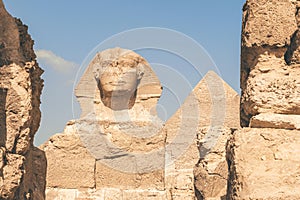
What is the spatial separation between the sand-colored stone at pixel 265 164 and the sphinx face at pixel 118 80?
8068mm

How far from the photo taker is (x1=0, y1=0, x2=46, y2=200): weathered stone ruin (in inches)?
228

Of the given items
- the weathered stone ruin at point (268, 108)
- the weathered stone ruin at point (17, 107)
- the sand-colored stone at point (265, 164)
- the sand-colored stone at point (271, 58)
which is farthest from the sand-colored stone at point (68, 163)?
the sand-colored stone at point (265, 164)

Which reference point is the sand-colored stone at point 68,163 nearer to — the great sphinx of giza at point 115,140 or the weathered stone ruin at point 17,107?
the great sphinx of giza at point 115,140

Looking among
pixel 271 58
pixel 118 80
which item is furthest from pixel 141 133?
pixel 271 58

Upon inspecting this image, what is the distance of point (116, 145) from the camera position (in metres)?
11.1

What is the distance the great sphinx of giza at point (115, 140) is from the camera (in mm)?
10586

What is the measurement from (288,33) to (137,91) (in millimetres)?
8318

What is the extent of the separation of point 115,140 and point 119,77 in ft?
4.50

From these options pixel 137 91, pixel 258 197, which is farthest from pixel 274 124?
pixel 137 91

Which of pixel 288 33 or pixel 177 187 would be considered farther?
pixel 177 187

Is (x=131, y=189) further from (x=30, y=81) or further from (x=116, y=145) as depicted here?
(x=30, y=81)

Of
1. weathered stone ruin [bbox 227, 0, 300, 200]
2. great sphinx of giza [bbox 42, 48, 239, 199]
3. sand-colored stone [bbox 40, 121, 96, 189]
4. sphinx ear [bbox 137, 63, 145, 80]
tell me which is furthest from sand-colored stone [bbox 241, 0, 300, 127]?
sphinx ear [bbox 137, 63, 145, 80]

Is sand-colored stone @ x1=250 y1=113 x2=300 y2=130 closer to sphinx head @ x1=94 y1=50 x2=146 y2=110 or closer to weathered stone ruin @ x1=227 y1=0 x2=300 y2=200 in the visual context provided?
weathered stone ruin @ x1=227 y1=0 x2=300 y2=200

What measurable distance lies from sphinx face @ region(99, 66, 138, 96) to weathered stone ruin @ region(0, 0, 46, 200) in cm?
484
